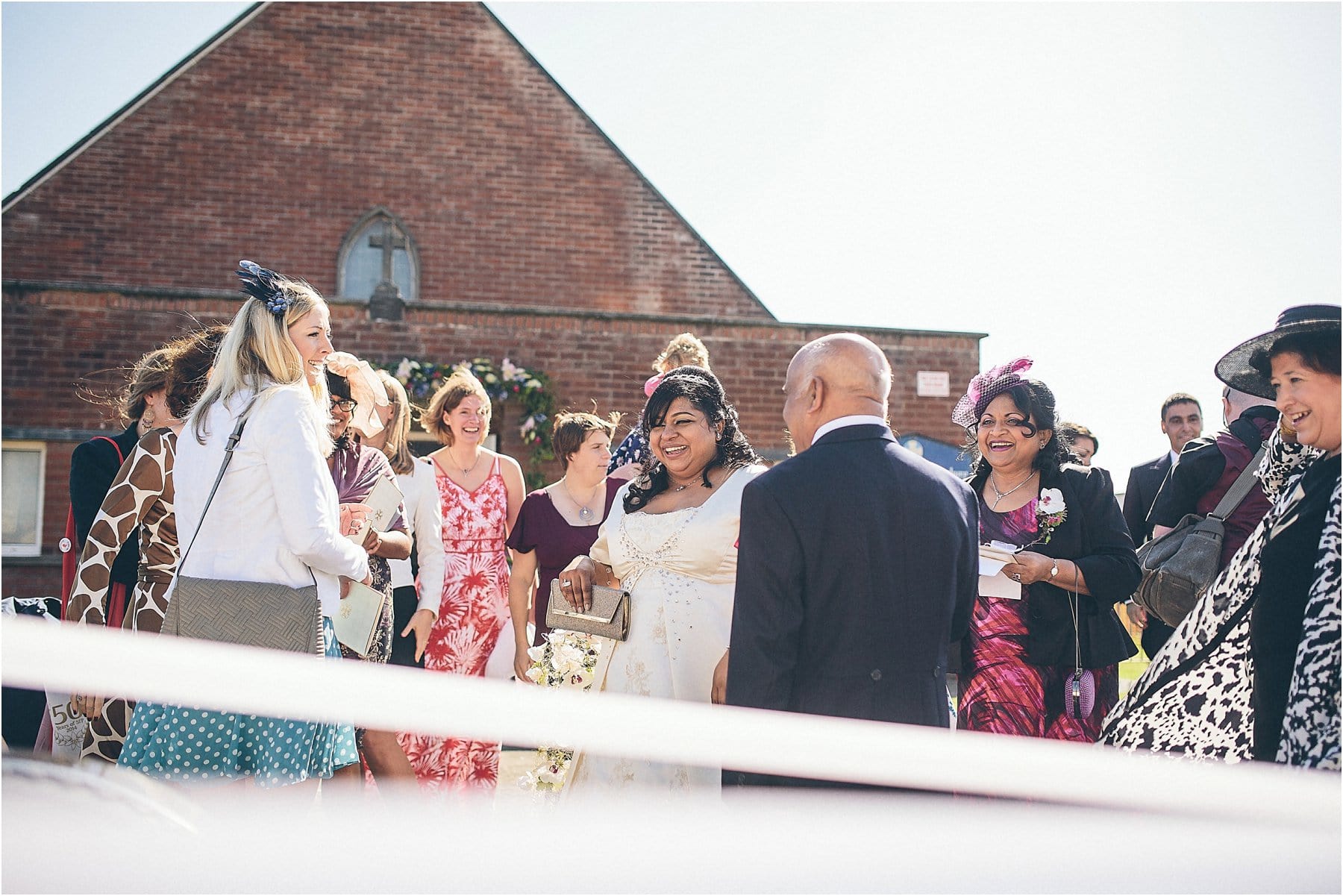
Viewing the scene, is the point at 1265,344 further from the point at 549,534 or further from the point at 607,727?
the point at 549,534

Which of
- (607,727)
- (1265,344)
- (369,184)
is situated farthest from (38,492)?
(607,727)

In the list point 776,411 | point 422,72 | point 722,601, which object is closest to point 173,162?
point 422,72

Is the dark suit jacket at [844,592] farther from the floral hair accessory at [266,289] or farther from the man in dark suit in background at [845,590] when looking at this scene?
the floral hair accessory at [266,289]

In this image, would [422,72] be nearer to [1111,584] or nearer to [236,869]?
[1111,584]

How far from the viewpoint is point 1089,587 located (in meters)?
3.46

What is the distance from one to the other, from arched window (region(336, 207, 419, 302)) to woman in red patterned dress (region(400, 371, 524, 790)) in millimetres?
10551

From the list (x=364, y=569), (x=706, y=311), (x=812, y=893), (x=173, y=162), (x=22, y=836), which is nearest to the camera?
(x=22, y=836)

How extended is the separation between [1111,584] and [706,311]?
12713 mm

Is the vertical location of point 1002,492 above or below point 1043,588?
above

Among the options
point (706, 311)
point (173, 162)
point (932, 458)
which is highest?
point (173, 162)

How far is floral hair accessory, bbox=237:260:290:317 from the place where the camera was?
3.16 meters

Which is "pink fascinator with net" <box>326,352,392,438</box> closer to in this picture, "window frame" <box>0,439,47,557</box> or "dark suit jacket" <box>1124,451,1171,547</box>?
"dark suit jacket" <box>1124,451,1171,547</box>

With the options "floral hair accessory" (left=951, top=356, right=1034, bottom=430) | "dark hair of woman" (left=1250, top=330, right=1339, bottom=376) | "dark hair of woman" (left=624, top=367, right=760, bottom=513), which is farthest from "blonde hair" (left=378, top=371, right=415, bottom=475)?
"dark hair of woman" (left=1250, top=330, right=1339, bottom=376)

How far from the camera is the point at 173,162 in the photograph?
1488 cm
